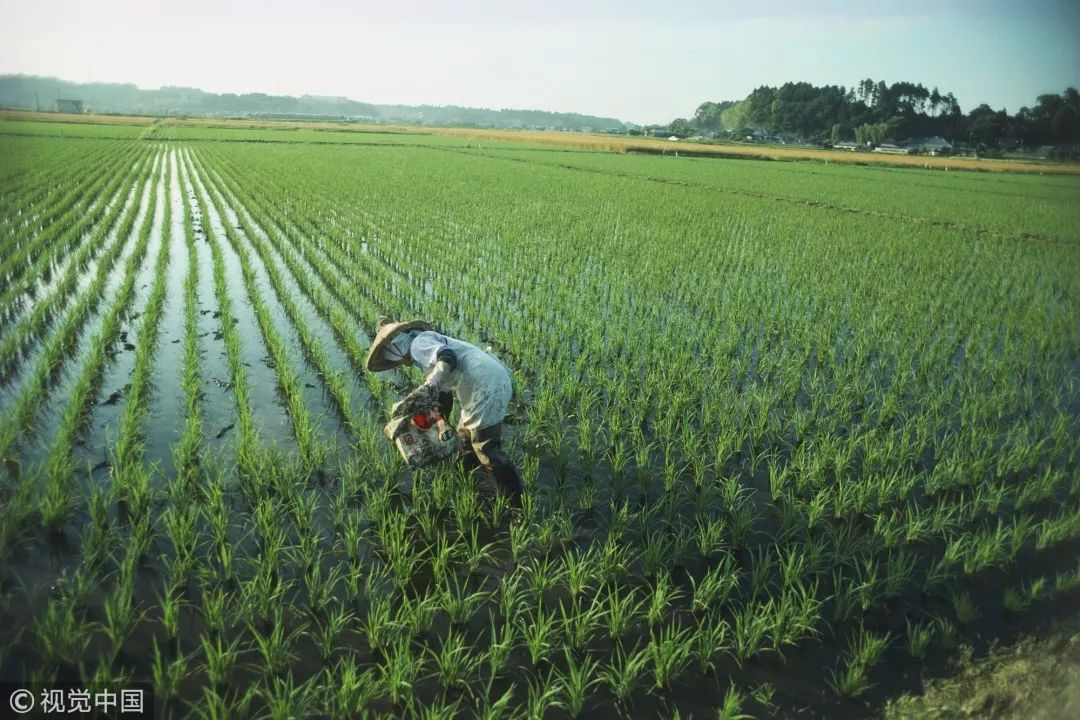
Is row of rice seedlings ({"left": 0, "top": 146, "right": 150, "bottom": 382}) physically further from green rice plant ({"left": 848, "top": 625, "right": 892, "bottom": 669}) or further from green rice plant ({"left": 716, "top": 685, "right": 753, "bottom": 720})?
green rice plant ({"left": 848, "top": 625, "right": 892, "bottom": 669})

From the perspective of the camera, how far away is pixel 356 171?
67.5 feet

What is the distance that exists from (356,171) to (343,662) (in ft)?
67.1

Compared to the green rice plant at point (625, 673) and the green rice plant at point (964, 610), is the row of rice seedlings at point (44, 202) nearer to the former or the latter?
the green rice plant at point (625, 673)

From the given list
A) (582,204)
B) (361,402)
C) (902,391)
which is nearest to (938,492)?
(902,391)

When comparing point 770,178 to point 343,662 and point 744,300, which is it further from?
point 343,662

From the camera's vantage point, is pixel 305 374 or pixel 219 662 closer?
pixel 219 662

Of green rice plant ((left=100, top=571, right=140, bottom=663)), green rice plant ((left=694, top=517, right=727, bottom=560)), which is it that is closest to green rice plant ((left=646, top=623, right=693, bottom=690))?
green rice plant ((left=694, top=517, right=727, bottom=560))

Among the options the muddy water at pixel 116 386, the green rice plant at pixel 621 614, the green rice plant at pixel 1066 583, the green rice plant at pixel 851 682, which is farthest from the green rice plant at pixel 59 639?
the green rice plant at pixel 1066 583

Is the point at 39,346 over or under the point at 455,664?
over

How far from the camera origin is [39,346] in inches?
201

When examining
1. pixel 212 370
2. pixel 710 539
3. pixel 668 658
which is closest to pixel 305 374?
pixel 212 370

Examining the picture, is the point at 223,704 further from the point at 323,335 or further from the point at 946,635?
the point at 323,335

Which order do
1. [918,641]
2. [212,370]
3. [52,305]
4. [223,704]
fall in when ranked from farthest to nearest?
[52,305], [212,370], [918,641], [223,704]

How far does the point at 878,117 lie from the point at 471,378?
169ft
